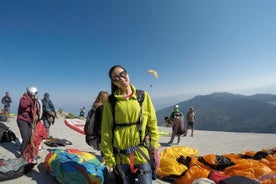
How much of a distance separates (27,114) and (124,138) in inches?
201

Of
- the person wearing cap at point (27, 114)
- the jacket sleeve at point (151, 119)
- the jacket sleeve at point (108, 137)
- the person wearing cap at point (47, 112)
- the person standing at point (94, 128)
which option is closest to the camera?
the jacket sleeve at point (108, 137)

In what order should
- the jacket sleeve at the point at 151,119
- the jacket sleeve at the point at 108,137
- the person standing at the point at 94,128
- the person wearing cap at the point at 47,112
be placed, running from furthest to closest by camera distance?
1. the person wearing cap at the point at 47,112
2. the person standing at the point at 94,128
3. the jacket sleeve at the point at 151,119
4. the jacket sleeve at the point at 108,137

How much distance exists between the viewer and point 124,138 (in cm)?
254

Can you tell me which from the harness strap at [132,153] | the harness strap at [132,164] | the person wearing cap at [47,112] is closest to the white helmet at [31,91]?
the person wearing cap at [47,112]

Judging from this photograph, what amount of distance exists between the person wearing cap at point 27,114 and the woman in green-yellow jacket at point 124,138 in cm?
483

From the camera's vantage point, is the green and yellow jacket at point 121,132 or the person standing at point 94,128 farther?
the person standing at point 94,128

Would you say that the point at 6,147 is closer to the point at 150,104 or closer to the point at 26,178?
the point at 26,178

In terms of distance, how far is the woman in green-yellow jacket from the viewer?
98.8 inches

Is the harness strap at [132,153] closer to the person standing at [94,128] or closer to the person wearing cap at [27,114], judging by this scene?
the person standing at [94,128]

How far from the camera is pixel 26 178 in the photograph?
5.17 m

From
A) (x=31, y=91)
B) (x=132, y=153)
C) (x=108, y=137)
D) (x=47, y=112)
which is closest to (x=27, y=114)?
(x=31, y=91)

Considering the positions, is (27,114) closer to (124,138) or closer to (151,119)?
(124,138)

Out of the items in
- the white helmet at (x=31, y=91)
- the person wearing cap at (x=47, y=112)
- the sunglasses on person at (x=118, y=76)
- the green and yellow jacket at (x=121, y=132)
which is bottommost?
the person wearing cap at (x=47, y=112)

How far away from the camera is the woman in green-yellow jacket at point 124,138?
8.23 feet
